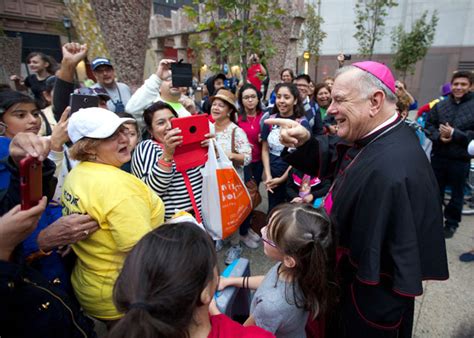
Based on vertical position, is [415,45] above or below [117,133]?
above

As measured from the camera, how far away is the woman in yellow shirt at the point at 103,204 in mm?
1475

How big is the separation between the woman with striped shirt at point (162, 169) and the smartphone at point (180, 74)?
38 centimetres

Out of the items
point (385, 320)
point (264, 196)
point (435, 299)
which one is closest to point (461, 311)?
point (435, 299)

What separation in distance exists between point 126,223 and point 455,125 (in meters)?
4.02

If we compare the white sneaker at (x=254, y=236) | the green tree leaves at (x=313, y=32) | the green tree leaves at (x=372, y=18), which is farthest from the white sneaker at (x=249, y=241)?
the green tree leaves at (x=313, y=32)

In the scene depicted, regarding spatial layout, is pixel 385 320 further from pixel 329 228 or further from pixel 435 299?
pixel 435 299

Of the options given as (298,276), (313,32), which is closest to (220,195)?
(298,276)

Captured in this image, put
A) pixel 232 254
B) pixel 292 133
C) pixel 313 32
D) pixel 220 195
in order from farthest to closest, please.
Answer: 1. pixel 313 32
2. pixel 232 254
3. pixel 220 195
4. pixel 292 133

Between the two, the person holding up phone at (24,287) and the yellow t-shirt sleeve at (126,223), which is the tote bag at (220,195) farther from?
the person holding up phone at (24,287)

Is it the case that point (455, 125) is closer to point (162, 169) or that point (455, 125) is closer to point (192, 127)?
point (192, 127)

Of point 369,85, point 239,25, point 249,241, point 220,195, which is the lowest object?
point 249,241

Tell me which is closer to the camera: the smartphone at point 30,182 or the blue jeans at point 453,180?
the smartphone at point 30,182

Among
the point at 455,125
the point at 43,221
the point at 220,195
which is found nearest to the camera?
the point at 43,221

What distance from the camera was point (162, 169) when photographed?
86.4 inches
